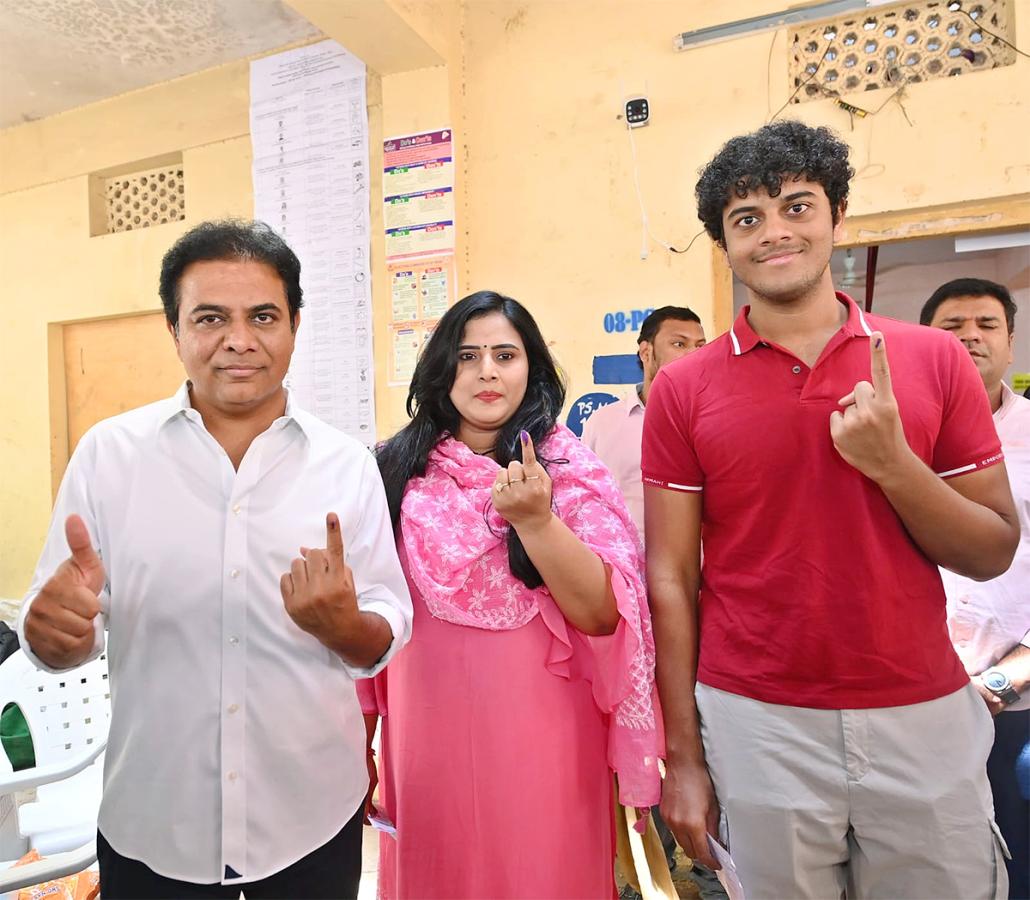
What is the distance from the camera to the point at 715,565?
1138 mm

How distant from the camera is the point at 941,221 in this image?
7.86 ft

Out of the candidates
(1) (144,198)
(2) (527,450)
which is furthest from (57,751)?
(1) (144,198)

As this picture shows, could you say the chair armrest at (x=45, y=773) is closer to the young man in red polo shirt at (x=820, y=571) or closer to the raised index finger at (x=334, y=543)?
the raised index finger at (x=334, y=543)

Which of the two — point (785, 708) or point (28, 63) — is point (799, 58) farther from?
point (28, 63)

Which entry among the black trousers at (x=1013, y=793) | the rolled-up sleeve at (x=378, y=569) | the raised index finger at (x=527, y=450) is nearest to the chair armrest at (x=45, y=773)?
the rolled-up sleeve at (x=378, y=569)

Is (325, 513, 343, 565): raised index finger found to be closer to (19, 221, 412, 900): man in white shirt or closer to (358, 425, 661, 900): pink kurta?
(19, 221, 412, 900): man in white shirt

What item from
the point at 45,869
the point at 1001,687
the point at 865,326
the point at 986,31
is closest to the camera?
the point at 865,326

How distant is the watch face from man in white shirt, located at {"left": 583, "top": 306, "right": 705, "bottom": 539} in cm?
113

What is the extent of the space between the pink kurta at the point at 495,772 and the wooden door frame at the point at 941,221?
1703mm

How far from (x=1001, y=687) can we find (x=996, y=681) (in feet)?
0.04

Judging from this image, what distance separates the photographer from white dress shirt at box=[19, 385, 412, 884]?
95 centimetres

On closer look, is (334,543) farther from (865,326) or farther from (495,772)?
(865,326)

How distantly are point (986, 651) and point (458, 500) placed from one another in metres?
1.15

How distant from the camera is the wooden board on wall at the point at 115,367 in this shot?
382 cm
